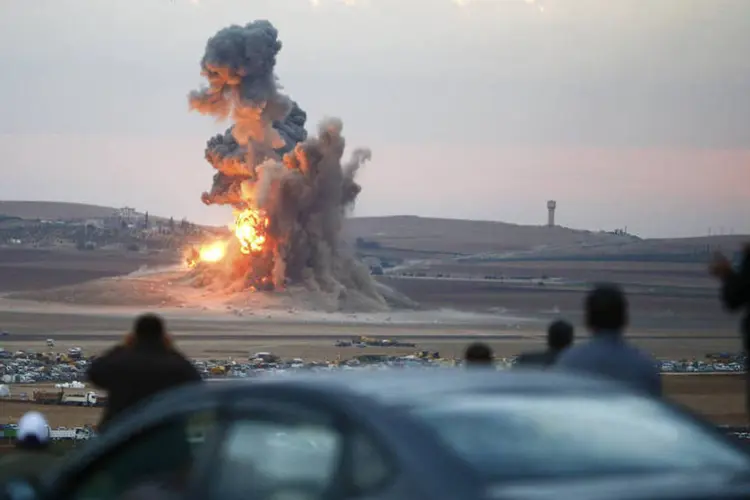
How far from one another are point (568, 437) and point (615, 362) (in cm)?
385

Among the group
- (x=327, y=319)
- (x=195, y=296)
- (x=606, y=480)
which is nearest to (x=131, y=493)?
(x=606, y=480)

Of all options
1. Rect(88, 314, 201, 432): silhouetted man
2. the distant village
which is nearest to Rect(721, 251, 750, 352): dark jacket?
Rect(88, 314, 201, 432): silhouetted man

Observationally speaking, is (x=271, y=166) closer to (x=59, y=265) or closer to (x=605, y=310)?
(x=59, y=265)

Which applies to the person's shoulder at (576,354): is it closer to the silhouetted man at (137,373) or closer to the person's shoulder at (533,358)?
the person's shoulder at (533,358)

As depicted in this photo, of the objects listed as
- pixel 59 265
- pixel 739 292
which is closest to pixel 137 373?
pixel 739 292

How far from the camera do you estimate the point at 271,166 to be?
87.8 metres

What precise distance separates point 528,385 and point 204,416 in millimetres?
1155

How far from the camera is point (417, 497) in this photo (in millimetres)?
4801

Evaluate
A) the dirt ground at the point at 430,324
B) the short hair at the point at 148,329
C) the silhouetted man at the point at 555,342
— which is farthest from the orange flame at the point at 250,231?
the short hair at the point at 148,329

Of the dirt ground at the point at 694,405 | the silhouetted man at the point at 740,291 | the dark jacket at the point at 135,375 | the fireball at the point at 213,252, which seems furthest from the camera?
the fireball at the point at 213,252

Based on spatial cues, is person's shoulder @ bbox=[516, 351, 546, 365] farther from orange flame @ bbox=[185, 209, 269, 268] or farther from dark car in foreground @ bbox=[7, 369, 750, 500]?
orange flame @ bbox=[185, 209, 269, 268]

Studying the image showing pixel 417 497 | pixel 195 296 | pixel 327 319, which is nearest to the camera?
pixel 417 497

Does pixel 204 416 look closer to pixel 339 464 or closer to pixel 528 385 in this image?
pixel 339 464

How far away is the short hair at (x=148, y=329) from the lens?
998 centimetres
